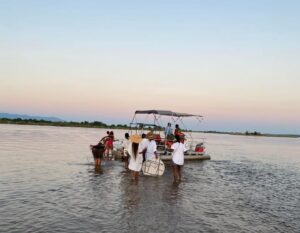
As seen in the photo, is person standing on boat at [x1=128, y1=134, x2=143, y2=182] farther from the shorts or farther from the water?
the shorts

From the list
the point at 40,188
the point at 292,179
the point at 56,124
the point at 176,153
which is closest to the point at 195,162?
the point at 292,179

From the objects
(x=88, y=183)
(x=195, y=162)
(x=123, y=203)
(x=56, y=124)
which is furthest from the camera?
(x=56, y=124)

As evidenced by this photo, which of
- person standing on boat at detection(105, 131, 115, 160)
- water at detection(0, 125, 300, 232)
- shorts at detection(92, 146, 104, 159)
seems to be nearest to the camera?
water at detection(0, 125, 300, 232)

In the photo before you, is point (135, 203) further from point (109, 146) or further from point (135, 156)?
point (109, 146)

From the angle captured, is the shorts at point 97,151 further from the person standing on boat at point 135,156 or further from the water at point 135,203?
the person standing on boat at point 135,156

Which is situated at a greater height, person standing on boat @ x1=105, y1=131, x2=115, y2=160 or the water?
person standing on boat @ x1=105, y1=131, x2=115, y2=160

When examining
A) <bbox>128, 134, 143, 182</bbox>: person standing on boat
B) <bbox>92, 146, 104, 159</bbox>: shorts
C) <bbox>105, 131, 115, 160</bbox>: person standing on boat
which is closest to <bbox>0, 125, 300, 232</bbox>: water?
<bbox>128, 134, 143, 182</bbox>: person standing on boat

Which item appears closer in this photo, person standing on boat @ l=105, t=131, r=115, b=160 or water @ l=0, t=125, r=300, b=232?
water @ l=0, t=125, r=300, b=232

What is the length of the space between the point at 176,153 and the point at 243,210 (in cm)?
559

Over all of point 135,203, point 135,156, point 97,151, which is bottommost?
point 135,203

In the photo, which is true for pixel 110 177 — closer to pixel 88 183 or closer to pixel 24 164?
pixel 88 183

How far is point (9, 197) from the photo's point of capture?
13.2 metres

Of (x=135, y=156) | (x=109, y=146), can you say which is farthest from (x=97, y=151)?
(x=109, y=146)

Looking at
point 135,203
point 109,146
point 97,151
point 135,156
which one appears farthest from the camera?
point 109,146
